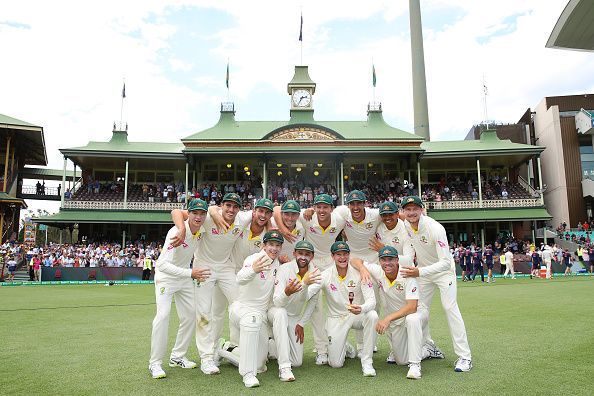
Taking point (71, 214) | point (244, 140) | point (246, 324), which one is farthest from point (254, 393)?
point (71, 214)

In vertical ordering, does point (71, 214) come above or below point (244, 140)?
below

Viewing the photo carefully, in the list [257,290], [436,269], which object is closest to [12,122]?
[257,290]

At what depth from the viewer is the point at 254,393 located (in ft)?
16.2

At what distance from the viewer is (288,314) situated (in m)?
6.25

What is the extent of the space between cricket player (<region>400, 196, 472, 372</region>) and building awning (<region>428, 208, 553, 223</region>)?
90.2 ft

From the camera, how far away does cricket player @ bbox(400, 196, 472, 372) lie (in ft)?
20.1

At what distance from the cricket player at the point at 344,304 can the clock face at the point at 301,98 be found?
3398 centimetres

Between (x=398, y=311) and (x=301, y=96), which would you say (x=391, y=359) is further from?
(x=301, y=96)

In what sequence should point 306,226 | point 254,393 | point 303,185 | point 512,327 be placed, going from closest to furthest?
point 254,393
point 306,226
point 512,327
point 303,185

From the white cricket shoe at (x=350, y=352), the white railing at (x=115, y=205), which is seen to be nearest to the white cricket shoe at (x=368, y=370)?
the white cricket shoe at (x=350, y=352)

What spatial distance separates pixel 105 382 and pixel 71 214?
1224 inches

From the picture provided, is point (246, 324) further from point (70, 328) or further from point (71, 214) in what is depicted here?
point (71, 214)

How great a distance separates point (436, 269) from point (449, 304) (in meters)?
0.49

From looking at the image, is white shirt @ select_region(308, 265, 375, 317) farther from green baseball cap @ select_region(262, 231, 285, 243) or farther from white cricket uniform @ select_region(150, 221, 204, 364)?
white cricket uniform @ select_region(150, 221, 204, 364)
